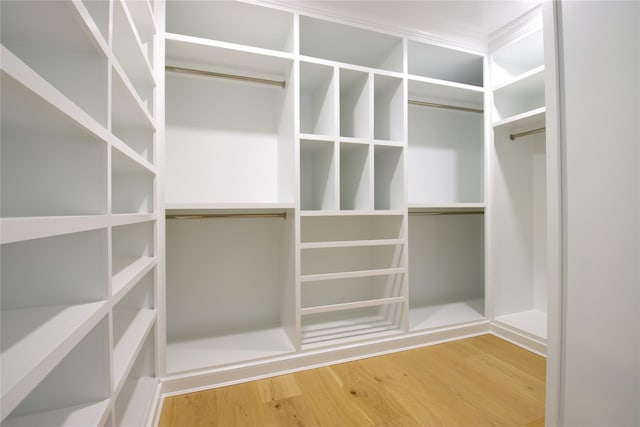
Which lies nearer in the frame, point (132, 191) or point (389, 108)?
point (132, 191)

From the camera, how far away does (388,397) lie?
142cm

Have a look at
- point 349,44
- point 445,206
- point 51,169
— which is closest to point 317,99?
point 349,44

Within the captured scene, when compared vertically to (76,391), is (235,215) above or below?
above

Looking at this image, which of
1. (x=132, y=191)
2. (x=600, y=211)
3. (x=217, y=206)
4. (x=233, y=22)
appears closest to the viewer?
(x=600, y=211)

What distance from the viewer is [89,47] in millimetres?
729

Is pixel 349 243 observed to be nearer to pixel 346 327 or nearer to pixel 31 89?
pixel 346 327

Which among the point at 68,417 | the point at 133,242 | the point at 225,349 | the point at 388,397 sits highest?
the point at 133,242

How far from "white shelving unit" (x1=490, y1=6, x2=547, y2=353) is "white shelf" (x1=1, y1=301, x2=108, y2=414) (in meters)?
2.33

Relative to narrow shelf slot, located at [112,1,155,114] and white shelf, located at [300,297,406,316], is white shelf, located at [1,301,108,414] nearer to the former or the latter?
narrow shelf slot, located at [112,1,155,114]

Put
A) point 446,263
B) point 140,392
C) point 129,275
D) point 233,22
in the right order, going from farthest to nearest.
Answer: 1. point 446,263
2. point 233,22
3. point 140,392
4. point 129,275

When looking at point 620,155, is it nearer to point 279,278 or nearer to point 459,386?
point 459,386

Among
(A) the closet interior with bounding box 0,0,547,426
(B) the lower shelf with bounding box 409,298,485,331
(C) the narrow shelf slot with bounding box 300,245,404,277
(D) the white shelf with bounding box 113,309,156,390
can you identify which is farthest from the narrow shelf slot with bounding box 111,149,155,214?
(B) the lower shelf with bounding box 409,298,485,331

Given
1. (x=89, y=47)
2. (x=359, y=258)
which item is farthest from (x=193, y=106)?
(x=359, y=258)

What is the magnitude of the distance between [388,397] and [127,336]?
1.18 meters
